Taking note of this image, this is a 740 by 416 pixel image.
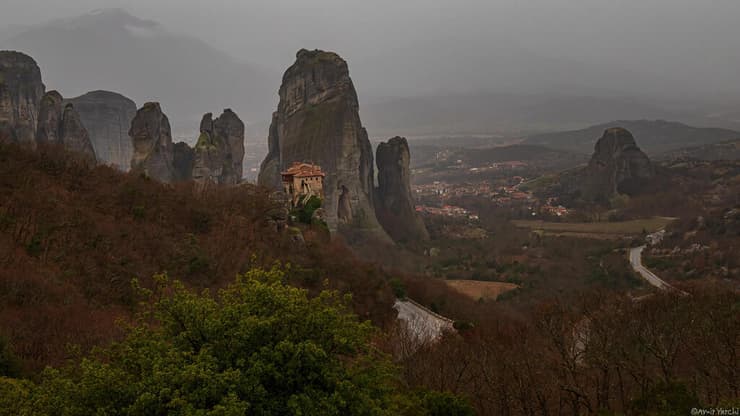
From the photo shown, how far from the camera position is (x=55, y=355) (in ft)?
46.4

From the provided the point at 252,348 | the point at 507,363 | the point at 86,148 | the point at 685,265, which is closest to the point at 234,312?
the point at 252,348

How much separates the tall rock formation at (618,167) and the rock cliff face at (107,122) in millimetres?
93542

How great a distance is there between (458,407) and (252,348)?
5.31m

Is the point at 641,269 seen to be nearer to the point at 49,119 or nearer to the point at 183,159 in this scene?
the point at 183,159

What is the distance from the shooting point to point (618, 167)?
104875 mm

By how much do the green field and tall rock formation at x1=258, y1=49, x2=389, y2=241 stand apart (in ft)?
102

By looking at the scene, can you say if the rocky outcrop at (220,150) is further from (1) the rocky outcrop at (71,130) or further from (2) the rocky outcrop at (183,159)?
(1) the rocky outcrop at (71,130)

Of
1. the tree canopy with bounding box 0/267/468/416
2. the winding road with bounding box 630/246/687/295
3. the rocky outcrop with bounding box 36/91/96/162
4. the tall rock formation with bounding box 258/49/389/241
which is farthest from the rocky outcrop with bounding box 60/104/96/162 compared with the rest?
the tree canopy with bounding box 0/267/468/416

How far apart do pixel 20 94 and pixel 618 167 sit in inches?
3922

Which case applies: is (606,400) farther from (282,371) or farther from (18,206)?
(18,206)

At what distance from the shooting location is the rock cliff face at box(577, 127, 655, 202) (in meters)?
103

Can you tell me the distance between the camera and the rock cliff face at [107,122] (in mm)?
103062

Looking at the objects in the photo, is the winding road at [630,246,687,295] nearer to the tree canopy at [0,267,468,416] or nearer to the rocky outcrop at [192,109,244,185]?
the tree canopy at [0,267,468,416]

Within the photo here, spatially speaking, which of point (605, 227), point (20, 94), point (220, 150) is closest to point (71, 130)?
point (20, 94)
